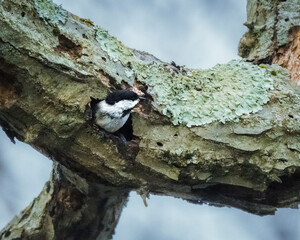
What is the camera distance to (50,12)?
1795 millimetres

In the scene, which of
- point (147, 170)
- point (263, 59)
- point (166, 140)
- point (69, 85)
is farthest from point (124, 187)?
point (263, 59)

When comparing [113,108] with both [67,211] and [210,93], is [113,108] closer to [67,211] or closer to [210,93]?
→ [210,93]

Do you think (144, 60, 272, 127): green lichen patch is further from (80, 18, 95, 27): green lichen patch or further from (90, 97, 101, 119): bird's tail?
(80, 18, 95, 27): green lichen patch

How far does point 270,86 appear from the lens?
2.07m

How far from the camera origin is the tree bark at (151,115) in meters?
1.67

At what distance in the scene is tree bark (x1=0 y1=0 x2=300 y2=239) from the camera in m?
1.67

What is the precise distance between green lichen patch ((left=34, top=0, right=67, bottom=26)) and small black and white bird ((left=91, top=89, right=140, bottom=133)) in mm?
402

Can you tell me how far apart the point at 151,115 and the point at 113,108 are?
7.5 inches

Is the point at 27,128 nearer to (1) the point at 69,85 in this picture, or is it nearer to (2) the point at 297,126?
(1) the point at 69,85

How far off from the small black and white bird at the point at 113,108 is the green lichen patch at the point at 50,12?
Answer: 0.40 metres

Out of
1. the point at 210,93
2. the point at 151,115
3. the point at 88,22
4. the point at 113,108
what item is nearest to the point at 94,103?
the point at 113,108

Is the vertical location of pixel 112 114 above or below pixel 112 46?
below

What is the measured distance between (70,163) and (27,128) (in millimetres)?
281

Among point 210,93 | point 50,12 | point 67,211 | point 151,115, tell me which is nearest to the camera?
point 50,12
